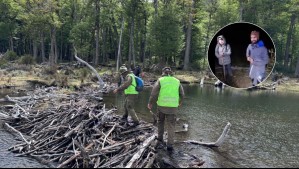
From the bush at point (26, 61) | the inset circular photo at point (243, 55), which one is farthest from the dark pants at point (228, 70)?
the bush at point (26, 61)

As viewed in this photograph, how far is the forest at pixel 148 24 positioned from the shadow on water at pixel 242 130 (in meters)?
27.2

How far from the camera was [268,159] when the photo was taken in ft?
44.2

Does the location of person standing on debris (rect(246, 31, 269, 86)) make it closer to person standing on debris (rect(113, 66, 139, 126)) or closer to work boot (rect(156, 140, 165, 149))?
work boot (rect(156, 140, 165, 149))

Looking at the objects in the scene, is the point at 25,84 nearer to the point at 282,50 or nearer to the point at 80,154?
the point at 80,154

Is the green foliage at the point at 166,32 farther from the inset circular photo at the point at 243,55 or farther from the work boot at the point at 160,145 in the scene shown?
the inset circular photo at the point at 243,55

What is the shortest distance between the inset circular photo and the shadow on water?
7.82 m

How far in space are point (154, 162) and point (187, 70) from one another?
160 feet

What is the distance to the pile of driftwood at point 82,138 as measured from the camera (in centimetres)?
1151

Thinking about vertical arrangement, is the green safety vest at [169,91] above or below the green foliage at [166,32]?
below

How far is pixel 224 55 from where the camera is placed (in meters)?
5.12

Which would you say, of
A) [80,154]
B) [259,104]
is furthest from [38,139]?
[259,104]

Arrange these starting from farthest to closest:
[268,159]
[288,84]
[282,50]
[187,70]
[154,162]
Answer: [282,50]
[187,70]
[288,84]
[268,159]
[154,162]

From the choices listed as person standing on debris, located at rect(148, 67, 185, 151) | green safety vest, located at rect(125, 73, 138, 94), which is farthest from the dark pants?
green safety vest, located at rect(125, 73, 138, 94)

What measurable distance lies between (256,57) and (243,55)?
0.61ft
